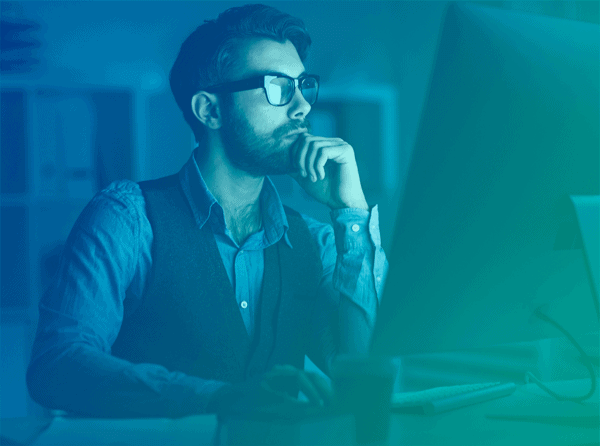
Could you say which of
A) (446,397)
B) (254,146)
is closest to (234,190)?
(254,146)

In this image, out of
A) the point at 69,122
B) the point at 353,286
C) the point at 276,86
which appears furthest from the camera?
the point at 69,122

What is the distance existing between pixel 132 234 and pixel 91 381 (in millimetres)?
500

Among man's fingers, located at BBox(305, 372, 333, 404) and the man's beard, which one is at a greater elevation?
the man's beard

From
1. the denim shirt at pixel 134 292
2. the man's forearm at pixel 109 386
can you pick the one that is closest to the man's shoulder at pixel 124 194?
the denim shirt at pixel 134 292

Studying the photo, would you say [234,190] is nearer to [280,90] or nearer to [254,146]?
[254,146]

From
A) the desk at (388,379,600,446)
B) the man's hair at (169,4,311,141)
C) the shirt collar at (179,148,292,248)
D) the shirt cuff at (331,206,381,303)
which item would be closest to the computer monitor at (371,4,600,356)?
the desk at (388,379,600,446)

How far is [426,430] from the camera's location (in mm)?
802

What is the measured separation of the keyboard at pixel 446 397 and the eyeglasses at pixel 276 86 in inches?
42.1

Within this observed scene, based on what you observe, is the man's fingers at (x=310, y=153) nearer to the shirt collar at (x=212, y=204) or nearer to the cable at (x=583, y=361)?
the shirt collar at (x=212, y=204)

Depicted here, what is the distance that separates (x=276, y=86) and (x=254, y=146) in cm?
20

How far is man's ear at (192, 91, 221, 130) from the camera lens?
5.95ft

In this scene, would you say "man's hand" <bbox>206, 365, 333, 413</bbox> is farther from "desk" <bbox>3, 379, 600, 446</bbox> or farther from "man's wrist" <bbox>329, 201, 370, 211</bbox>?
A: "man's wrist" <bbox>329, 201, 370, 211</bbox>

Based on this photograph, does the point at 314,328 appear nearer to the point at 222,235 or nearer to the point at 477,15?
the point at 222,235

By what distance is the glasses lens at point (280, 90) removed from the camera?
5.70 ft
